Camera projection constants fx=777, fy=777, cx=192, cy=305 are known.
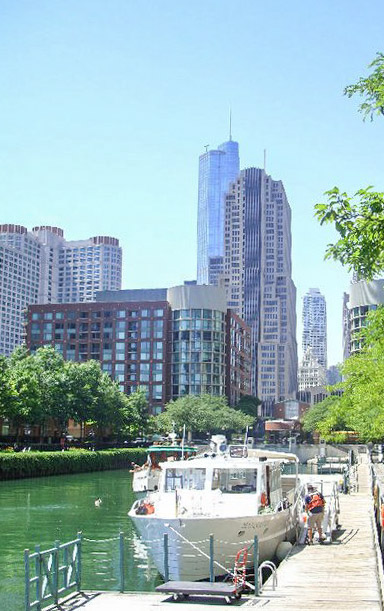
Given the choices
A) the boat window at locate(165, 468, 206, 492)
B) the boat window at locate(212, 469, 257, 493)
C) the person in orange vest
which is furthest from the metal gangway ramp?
the boat window at locate(165, 468, 206, 492)

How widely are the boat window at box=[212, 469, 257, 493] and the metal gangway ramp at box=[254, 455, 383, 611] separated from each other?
3066mm

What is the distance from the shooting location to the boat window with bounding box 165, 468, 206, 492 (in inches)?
1182

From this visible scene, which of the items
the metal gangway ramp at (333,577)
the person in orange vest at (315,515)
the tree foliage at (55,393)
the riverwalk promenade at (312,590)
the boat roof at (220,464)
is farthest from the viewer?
the tree foliage at (55,393)

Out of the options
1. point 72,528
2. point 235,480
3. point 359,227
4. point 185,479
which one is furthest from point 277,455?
point 359,227

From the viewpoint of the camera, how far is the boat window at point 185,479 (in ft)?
98.5

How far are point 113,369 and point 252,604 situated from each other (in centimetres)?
17072

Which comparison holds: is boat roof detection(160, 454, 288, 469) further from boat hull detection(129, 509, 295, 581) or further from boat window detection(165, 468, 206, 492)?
boat hull detection(129, 509, 295, 581)

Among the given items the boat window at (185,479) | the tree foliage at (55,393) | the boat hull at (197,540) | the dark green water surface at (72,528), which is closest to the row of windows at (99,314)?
the tree foliage at (55,393)

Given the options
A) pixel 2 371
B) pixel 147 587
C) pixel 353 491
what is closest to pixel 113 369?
pixel 2 371

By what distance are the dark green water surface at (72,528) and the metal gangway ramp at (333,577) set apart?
599 centimetres

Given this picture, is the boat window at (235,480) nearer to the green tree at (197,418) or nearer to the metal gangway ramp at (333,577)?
the metal gangway ramp at (333,577)

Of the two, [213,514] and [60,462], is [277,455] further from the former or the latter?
[60,462]

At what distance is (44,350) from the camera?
395 feet

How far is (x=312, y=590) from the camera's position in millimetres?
21141
